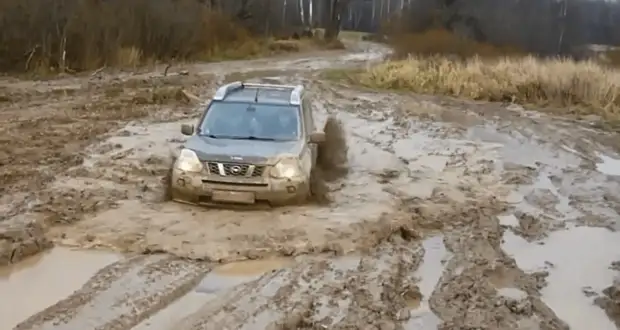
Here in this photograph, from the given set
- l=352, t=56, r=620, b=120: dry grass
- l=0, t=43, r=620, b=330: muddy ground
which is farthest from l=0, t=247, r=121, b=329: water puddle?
l=352, t=56, r=620, b=120: dry grass

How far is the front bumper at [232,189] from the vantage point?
10.4 meters

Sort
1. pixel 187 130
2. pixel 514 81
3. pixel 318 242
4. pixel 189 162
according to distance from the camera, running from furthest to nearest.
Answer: pixel 514 81
pixel 187 130
pixel 189 162
pixel 318 242

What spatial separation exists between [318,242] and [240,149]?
6.03 ft

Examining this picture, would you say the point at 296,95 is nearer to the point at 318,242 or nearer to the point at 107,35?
the point at 318,242

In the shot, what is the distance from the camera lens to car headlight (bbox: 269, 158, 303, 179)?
10.5 metres

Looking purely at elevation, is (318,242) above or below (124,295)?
below

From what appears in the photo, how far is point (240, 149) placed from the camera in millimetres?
10680

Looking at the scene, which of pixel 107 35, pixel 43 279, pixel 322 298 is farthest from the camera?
pixel 107 35

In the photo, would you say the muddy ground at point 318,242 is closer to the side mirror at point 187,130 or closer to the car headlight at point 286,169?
the car headlight at point 286,169

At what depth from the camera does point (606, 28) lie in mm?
73250

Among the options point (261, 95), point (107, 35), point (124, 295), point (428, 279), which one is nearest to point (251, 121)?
point (261, 95)

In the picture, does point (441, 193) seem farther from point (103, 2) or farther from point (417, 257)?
point (103, 2)

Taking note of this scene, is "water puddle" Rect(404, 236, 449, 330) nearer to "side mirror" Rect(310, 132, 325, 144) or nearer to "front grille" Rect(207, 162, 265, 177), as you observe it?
"side mirror" Rect(310, 132, 325, 144)

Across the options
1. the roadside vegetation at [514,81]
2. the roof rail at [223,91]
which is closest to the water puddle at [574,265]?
the roof rail at [223,91]
